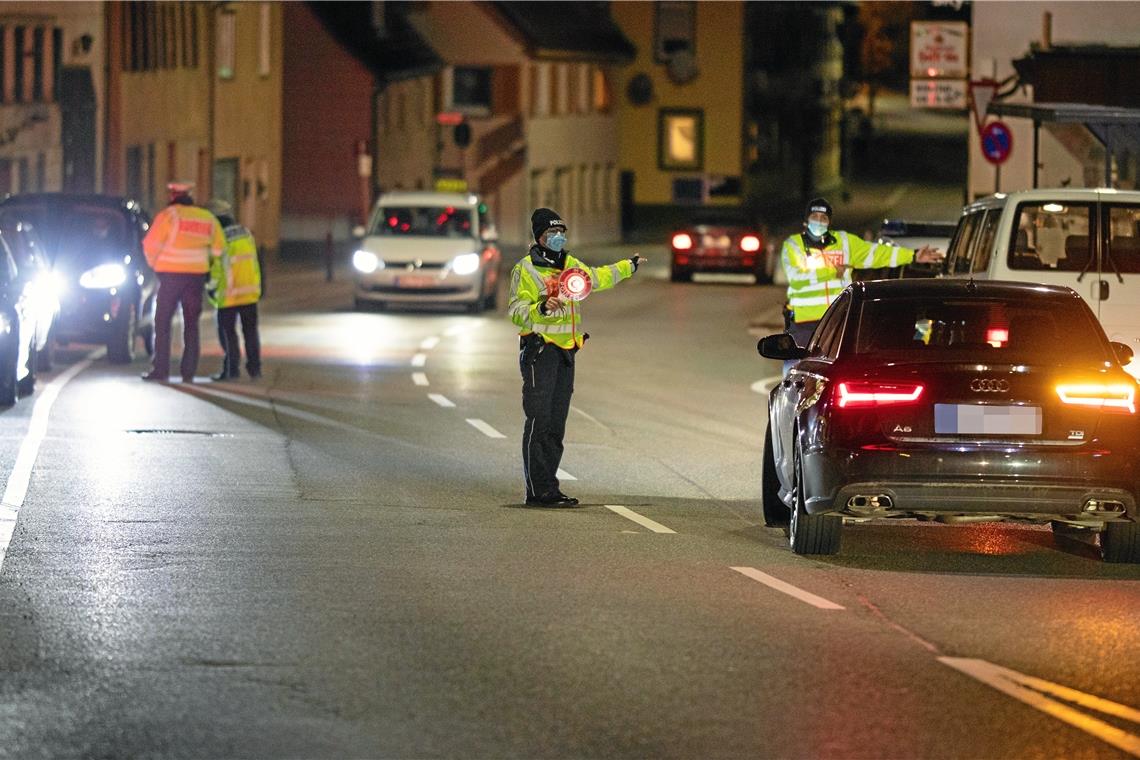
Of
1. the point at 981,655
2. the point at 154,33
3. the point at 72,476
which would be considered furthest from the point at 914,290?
the point at 154,33

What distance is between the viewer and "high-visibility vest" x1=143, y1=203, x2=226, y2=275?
2228cm

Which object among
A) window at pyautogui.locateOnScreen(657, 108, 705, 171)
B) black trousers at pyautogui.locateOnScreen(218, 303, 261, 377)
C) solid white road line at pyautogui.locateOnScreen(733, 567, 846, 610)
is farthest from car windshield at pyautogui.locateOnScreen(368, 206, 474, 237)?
window at pyautogui.locateOnScreen(657, 108, 705, 171)

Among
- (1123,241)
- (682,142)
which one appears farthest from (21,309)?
(682,142)

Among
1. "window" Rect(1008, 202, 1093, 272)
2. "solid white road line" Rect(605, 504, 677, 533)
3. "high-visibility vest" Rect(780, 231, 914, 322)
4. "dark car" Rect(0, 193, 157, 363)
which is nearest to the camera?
"solid white road line" Rect(605, 504, 677, 533)

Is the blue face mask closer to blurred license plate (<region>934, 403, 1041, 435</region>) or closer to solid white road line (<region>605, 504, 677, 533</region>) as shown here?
solid white road line (<region>605, 504, 677, 533</region>)

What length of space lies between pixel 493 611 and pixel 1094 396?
3.06 meters

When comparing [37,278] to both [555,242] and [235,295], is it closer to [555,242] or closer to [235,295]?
[235,295]

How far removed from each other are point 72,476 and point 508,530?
125 inches

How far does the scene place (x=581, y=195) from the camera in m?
76.1

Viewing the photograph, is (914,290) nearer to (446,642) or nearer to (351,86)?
(446,642)

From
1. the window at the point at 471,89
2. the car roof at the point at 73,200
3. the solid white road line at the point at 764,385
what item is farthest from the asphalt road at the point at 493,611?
the window at the point at 471,89

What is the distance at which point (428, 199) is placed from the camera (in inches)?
1436

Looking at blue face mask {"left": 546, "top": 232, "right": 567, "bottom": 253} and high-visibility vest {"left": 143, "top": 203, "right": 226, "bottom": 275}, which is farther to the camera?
high-visibility vest {"left": 143, "top": 203, "right": 226, "bottom": 275}

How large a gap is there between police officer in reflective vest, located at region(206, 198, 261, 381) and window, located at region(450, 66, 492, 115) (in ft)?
153
